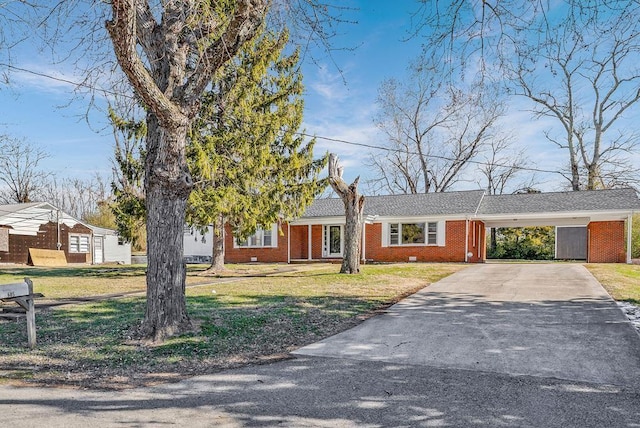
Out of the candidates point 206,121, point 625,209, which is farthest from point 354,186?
point 625,209

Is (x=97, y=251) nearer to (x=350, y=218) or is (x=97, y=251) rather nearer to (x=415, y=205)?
(x=415, y=205)

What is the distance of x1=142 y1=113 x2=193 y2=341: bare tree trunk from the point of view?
19.7 feet

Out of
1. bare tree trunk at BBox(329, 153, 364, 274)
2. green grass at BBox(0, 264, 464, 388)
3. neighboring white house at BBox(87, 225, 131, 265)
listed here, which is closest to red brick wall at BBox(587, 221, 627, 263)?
bare tree trunk at BBox(329, 153, 364, 274)

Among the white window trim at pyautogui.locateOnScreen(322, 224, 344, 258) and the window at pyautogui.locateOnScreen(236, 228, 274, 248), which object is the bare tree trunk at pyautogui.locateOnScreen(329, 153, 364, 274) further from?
the window at pyautogui.locateOnScreen(236, 228, 274, 248)

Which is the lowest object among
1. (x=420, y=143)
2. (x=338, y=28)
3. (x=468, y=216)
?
(x=468, y=216)

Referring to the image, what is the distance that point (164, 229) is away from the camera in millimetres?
6031

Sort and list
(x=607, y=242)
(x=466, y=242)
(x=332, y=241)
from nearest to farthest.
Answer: (x=607, y=242) < (x=466, y=242) < (x=332, y=241)

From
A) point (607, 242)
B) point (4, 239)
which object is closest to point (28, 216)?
point (4, 239)

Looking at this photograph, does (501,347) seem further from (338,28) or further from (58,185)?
(58,185)

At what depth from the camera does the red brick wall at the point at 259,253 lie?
27328 mm

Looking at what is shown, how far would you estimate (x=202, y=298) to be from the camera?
9609 mm

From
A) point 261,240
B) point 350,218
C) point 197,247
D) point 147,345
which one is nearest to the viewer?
point 147,345

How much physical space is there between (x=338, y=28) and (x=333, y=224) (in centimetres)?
2063

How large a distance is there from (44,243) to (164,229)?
91.6 feet
